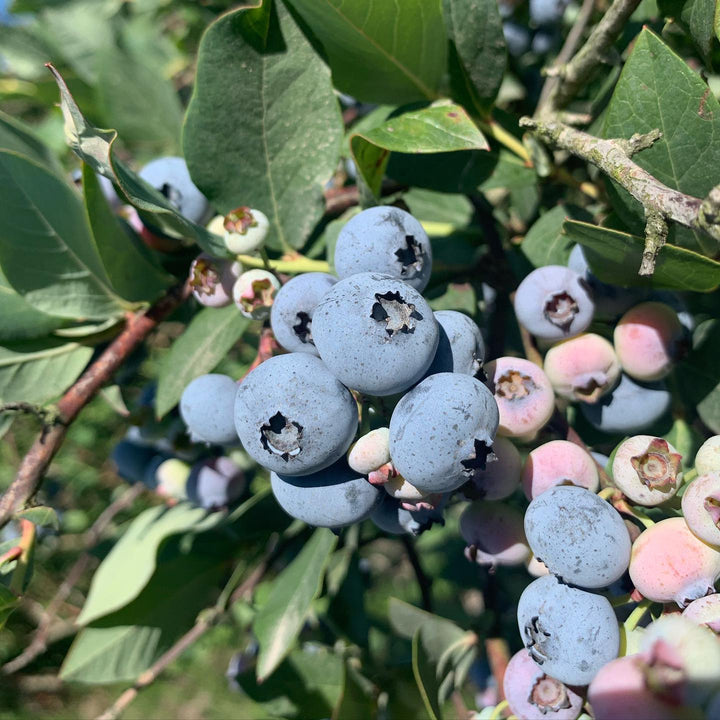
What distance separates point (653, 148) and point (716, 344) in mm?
374

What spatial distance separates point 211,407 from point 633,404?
2.12ft

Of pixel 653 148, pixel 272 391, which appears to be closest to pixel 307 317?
pixel 272 391

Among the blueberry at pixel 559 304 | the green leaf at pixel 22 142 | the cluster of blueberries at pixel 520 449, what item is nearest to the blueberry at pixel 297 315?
the cluster of blueberries at pixel 520 449

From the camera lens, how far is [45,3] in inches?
79.7

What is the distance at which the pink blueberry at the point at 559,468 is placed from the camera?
88 cm

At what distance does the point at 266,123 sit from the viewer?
1130mm

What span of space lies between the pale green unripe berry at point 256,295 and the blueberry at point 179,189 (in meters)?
0.29

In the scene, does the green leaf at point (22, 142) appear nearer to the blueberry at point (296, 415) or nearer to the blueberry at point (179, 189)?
the blueberry at point (179, 189)

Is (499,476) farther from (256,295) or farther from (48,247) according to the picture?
(48,247)

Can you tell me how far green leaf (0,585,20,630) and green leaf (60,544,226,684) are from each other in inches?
21.4

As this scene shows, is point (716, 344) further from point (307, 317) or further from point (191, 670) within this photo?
point (191, 670)

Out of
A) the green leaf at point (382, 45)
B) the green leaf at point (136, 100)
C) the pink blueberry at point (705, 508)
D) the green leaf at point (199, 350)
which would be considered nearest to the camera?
the pink blueberry at point (705, 508)

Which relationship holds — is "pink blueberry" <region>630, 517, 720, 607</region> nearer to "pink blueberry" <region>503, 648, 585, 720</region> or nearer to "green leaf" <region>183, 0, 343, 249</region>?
"pink blueberry" <region>503, 648, 585, 720</region>

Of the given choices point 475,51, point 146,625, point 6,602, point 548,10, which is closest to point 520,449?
point 475,51
